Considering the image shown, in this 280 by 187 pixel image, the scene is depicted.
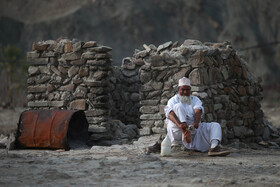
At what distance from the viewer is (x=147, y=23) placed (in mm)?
28047

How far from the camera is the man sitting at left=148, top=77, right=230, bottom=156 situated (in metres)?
6.36

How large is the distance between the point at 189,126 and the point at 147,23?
2221 centimetres

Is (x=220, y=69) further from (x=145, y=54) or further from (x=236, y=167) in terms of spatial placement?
(x=236, y=167)

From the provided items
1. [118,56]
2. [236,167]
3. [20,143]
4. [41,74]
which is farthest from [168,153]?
[118,56]

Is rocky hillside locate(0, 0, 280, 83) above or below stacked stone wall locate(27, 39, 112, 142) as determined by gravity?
above

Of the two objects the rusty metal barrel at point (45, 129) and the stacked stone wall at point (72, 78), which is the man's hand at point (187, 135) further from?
the stacked stone wall at point (72, 78)

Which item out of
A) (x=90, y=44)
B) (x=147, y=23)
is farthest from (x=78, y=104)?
(x=147, y=23)

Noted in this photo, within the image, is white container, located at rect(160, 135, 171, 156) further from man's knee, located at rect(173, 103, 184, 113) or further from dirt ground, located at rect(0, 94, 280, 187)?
man's knee, located at rect(173, 103, 184, 113)

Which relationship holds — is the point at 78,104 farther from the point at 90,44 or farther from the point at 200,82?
the point at 200,82

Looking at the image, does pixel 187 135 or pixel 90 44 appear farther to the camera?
pixel 90 44

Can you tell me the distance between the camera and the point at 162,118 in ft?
25.2

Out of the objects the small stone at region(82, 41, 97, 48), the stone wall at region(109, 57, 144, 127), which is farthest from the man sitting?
the stone wall at region(109, 57, 144, 127)

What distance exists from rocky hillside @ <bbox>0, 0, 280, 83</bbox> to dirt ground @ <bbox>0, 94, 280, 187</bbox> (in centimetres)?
2009

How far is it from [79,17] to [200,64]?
20690 mm
